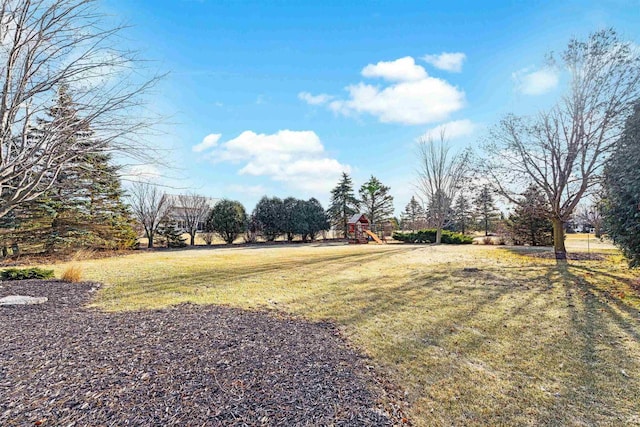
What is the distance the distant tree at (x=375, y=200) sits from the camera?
3114 cm

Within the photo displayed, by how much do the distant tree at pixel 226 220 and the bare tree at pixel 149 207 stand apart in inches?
148

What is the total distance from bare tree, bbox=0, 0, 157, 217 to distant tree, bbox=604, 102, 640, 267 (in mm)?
8280

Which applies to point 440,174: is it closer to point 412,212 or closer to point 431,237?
point 431,237

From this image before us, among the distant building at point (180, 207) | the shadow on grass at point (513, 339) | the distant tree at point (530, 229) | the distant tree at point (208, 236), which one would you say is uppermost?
the distant building at point (180, 207)

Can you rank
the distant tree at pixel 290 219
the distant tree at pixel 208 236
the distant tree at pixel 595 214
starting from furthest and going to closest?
the distant tree at pixel 290 219 → the distant tree at pixel 208 236 → the distant tree at pixel 595 214

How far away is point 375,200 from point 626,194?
25.4 m

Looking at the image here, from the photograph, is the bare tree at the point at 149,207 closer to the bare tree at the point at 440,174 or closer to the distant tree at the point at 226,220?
the distant tree at the point at 226,220

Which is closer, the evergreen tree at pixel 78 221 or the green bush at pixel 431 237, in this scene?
the evergreen tree at pixel 78 221

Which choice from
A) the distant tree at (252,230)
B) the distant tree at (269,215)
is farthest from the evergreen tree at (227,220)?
the distant tree at (269,215)

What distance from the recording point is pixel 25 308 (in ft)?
14.2

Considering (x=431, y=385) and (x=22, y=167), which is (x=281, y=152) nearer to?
(x=22, y=167)

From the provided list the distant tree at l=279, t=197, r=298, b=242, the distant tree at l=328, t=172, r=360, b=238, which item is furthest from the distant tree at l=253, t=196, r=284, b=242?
the distant tree at l=328, t=172, r=360, b=238

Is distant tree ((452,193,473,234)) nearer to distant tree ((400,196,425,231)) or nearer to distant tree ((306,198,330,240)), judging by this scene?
distant tree ((400,196,425,231))

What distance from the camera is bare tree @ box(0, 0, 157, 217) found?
367cm
